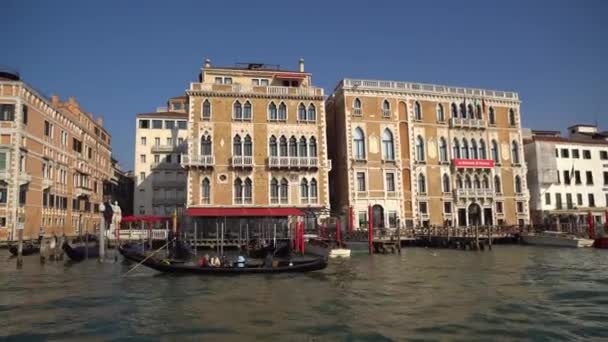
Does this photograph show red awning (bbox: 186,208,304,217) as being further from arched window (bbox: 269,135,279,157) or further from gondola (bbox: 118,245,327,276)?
gondola (bbox: 118,245,327,276)

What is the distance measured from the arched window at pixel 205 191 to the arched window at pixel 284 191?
4939mm

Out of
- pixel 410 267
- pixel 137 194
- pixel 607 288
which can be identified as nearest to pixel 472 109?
pixel 410 267

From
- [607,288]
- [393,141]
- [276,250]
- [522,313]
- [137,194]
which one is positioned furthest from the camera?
[137,194]

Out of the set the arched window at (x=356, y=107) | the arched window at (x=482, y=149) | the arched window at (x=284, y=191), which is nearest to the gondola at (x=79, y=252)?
the arched window at (x=284, y=191)

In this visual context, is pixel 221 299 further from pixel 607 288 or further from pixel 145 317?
pixel 607 288

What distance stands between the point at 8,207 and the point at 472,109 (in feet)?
114

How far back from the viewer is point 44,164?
3566cm

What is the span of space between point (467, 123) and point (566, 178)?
11.1m

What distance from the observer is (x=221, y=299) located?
1309 cm

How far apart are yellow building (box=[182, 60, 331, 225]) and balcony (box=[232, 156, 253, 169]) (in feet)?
0.22

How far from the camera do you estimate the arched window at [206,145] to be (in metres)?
31.0

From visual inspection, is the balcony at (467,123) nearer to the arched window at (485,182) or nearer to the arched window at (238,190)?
the arched window at (485,182)

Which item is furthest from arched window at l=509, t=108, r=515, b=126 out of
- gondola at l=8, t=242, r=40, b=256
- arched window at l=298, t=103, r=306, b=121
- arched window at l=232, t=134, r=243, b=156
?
gondola at l=8, t=242, r=40, b=256

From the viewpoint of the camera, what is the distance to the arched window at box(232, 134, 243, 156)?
31.5 metres
